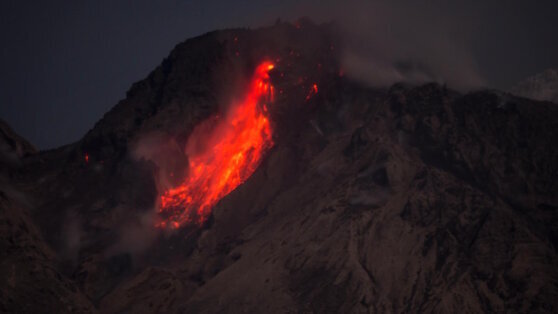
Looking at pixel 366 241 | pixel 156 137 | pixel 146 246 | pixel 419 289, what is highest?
pixel 156 137

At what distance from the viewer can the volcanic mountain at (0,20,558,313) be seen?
202ft

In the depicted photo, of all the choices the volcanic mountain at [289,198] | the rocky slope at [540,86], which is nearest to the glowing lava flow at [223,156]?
the volcanic mountain at [289,198]

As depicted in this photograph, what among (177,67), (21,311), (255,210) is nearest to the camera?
(21,311)

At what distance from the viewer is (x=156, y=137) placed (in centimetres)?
9269

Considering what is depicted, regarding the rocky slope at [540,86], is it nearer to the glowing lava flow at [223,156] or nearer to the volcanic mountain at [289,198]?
the volcanic mountain at [289,198]

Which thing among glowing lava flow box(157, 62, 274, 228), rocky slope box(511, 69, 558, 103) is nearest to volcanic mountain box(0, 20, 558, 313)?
glowing lava flow box(157, 62, 274, 228)

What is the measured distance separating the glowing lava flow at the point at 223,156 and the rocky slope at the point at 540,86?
253 ft

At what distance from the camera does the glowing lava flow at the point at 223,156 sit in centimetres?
8988

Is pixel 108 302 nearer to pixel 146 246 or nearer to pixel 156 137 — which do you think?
pixel 146 246

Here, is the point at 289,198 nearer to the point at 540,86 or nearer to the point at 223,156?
the point at 223,156

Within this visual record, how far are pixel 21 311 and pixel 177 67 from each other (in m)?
61.9

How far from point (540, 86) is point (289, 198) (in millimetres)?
96621

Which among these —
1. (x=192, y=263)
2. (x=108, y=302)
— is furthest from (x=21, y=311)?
(x=192, y=263)

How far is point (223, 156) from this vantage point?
94.6 meters
